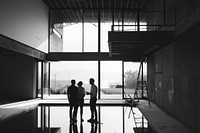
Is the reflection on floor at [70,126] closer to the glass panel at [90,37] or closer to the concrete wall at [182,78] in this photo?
the concrete wall at [182,78]

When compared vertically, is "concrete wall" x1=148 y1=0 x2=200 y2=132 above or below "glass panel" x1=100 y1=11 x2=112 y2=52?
below

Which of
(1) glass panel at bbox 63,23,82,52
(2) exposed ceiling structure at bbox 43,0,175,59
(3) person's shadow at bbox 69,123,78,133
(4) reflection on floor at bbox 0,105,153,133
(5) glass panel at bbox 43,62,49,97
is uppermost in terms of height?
(2) exposed ceiling structure at bbox 43,0,175,59

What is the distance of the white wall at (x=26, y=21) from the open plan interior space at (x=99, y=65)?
0.12ft

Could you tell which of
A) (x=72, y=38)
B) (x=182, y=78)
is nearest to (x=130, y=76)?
(x=72, y=38)

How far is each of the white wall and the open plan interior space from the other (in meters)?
0.04

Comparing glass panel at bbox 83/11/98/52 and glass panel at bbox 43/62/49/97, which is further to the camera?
glass panel at bbox 43/62/49/97

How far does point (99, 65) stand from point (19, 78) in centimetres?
490

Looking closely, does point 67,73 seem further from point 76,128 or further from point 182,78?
point 182,78

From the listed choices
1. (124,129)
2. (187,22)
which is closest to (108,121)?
(124,129)

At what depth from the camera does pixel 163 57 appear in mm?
9398

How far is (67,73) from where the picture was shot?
49.2 feet

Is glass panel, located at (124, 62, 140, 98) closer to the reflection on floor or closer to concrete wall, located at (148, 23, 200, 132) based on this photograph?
concrete wall, located at (148, 23, 200, 132)

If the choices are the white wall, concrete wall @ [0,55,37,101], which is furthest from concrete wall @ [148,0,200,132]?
concrete wall @ [0,55,37,101]

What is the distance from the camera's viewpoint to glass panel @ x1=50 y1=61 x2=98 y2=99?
14.4m
